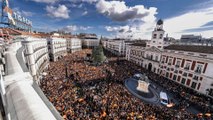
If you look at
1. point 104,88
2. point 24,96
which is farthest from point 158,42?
point 24,96

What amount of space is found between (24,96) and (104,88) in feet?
70.0

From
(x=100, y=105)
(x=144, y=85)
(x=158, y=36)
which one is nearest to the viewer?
(x=100, y=105)

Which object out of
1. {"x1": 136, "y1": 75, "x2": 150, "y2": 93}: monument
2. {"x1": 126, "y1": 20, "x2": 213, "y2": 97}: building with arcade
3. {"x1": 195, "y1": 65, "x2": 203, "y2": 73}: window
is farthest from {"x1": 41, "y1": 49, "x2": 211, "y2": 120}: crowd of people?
{"x1": 195, "y1": 65, "x2": 203, "y2": 73}: window

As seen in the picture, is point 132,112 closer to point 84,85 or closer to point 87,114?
point 87,114

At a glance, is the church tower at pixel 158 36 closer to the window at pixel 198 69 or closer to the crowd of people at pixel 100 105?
the window at pixel 198 69

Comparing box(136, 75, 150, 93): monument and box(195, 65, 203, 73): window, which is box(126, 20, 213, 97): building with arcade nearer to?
box(195, 65, 203, 73): window

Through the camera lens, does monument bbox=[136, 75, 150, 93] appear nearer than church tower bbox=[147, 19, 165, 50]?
Yes

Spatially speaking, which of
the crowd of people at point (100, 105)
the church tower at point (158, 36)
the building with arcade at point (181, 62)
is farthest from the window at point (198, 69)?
the church tower at point (158, 36)

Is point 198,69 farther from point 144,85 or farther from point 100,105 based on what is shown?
point 100,105

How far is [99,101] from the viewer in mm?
19609

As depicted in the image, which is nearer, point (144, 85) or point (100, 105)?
point (100, 105)

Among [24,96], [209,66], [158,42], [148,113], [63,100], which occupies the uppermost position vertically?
[158,42]

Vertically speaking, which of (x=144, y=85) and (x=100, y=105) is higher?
(x=144, y=85)

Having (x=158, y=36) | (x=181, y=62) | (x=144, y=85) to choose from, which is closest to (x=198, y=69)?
(x=181, y=62)
